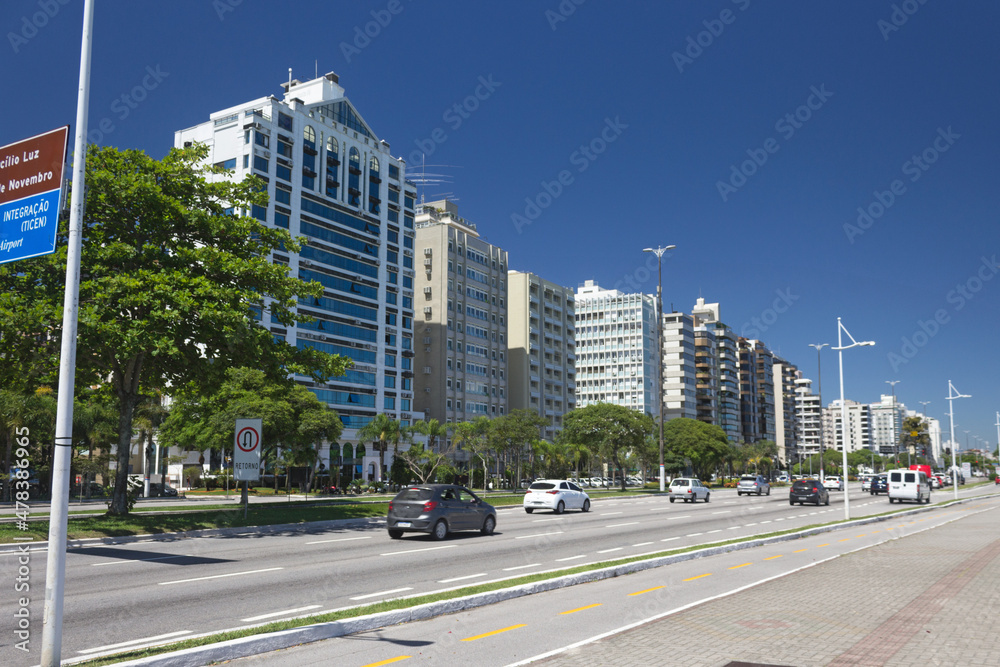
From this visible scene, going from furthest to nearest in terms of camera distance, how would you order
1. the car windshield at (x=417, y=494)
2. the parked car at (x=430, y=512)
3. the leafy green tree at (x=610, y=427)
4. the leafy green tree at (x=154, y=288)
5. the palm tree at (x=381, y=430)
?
the leafy green tree at (x=610, y=427), the palm tree at (x=381, y=430), the car windshield at (x=417, y=494), the parked car at (x=430, y=512), the leafy green tree at (x=154, y=288)

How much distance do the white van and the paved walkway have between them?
121ft

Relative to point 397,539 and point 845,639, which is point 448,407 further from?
point 845,639

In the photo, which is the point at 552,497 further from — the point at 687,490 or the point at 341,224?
the point at 341,224

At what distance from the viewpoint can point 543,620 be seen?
33.7ft

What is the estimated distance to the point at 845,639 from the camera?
9.20 m

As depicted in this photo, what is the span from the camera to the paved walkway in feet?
26.9

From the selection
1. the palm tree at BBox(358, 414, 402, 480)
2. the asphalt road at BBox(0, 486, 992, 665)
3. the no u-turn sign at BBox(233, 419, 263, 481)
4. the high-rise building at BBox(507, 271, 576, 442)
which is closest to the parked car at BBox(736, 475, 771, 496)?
the palm tree at BBox(358, 414, 402, 480)

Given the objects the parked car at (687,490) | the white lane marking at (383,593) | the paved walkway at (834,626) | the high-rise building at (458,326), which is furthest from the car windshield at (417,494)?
the high-rise building at (458,326)

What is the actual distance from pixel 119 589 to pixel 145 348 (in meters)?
11.0

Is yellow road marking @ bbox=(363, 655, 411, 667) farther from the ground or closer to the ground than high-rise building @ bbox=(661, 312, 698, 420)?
closer to the ground

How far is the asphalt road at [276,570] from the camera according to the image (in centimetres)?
1005

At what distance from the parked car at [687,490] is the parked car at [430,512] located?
29336mm

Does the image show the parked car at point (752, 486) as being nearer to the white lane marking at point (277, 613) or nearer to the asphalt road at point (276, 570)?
the asphalt road at point (276, 570)

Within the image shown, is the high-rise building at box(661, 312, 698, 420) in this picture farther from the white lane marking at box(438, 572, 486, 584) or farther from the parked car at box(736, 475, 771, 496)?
the white lane marking at box(438, 572, 486, 584)
